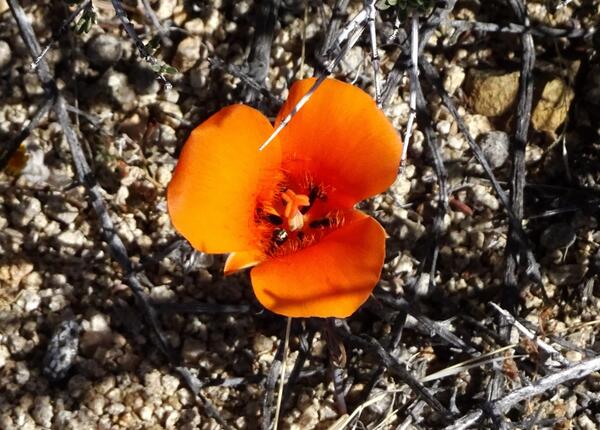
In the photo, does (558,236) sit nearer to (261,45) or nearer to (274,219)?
(274,219)

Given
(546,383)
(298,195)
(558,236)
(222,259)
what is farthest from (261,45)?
(546,383)

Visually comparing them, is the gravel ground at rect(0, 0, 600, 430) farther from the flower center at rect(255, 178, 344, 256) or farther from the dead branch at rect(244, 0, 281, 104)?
the flower center at rect(255, 178, 344, 256)

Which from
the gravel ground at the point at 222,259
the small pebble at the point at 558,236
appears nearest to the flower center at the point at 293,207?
the gravel ground at the point at 222,259

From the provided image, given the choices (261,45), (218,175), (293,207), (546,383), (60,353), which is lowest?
(60,353)

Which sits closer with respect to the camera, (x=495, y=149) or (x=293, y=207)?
(x=293, y=207)

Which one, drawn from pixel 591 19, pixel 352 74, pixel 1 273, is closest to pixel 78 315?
pixel 1 273

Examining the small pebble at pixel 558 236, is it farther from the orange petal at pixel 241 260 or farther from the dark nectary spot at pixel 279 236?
the orange petal at pixel 241 260
